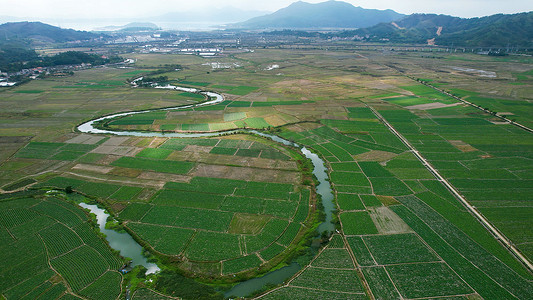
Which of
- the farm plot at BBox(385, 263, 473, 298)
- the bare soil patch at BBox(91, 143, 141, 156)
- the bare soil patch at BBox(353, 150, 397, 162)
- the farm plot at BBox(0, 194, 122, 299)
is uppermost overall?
→ the bare soil patch at BBox(353, 150, 397, 162)

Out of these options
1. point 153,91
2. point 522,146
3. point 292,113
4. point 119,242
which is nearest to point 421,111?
point 522,146

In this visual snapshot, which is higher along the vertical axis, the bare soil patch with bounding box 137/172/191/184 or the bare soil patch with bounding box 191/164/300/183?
the bare soil patch with bounding box 191/164/300/183

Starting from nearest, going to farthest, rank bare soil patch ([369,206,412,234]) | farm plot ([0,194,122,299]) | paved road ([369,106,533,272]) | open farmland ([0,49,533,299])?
1. farm plot ([0,194,122,299])
2. open farmland ([0,49,533,299])
3. paved road ([369,106,533,272])
4. bare soil patch ([369,206,412,234])

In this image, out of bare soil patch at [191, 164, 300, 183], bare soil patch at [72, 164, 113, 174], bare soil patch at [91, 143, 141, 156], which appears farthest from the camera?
bare soil patch at [91, 143, 141, 156]

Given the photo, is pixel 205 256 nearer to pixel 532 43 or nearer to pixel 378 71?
pixel 378 71

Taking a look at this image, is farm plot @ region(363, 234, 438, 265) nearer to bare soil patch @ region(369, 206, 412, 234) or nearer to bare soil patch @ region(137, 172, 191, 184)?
bare soil patch @ region(369, 206, 412, 234)

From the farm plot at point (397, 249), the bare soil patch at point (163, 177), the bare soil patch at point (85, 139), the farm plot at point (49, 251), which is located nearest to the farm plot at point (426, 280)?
the farm plot at point (397, 249)

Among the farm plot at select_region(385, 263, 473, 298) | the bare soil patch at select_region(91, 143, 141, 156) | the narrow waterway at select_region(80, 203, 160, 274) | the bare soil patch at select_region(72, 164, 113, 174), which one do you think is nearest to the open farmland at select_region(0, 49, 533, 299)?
the farm plot at select_region(385, 263, 473, 298)

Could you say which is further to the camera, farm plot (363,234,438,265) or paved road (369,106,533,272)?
farm plot (363,234,438,265)
